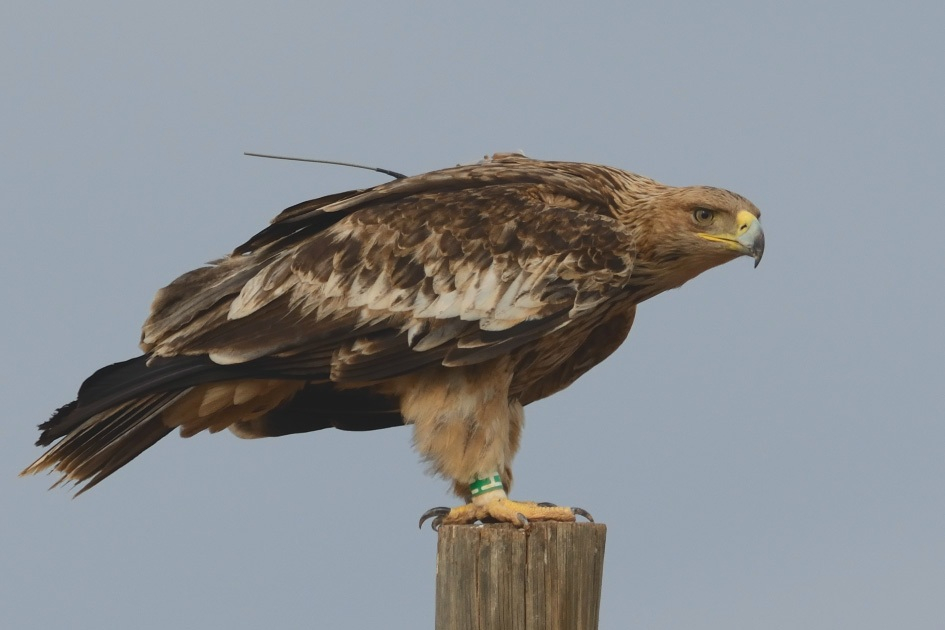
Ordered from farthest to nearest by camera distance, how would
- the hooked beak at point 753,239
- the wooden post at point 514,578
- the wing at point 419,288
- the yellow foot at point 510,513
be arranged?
1. the hooked beak at point 753,239
2. the wing at point 419,288
3. the yellow foot at point 510,513
4. the wooden post at point 514,578

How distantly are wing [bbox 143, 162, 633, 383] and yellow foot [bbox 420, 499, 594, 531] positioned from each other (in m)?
0.71

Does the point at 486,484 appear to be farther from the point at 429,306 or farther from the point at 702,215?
the point at 702,215

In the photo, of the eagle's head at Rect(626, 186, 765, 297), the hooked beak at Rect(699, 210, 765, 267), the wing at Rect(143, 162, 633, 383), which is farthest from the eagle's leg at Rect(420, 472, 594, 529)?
the hooked beak at Rect(699, 210, 765, 267)

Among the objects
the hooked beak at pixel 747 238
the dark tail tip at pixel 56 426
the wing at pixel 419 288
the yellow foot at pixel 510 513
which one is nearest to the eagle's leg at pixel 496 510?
the yellow foot at pixel 510 513

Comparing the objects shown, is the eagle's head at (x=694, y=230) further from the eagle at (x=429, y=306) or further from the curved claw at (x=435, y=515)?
the curved claw at (x=435, y=515)

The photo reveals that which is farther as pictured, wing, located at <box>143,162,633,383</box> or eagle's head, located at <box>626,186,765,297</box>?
eagle's head, located at <box>626,186,765,297</box>

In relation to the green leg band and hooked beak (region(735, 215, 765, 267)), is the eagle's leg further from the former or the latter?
hooked beak (region(735, 215, 765, 267))

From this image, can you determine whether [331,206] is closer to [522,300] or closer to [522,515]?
[522,300]

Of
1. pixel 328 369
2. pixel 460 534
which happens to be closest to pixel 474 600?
pixel 460 534

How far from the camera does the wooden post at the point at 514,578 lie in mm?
6242

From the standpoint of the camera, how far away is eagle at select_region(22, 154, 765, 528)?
6758mm

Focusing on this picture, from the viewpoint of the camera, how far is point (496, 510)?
6707mm

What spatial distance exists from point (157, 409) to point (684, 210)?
2.78 m

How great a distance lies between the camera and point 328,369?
6.81 m
